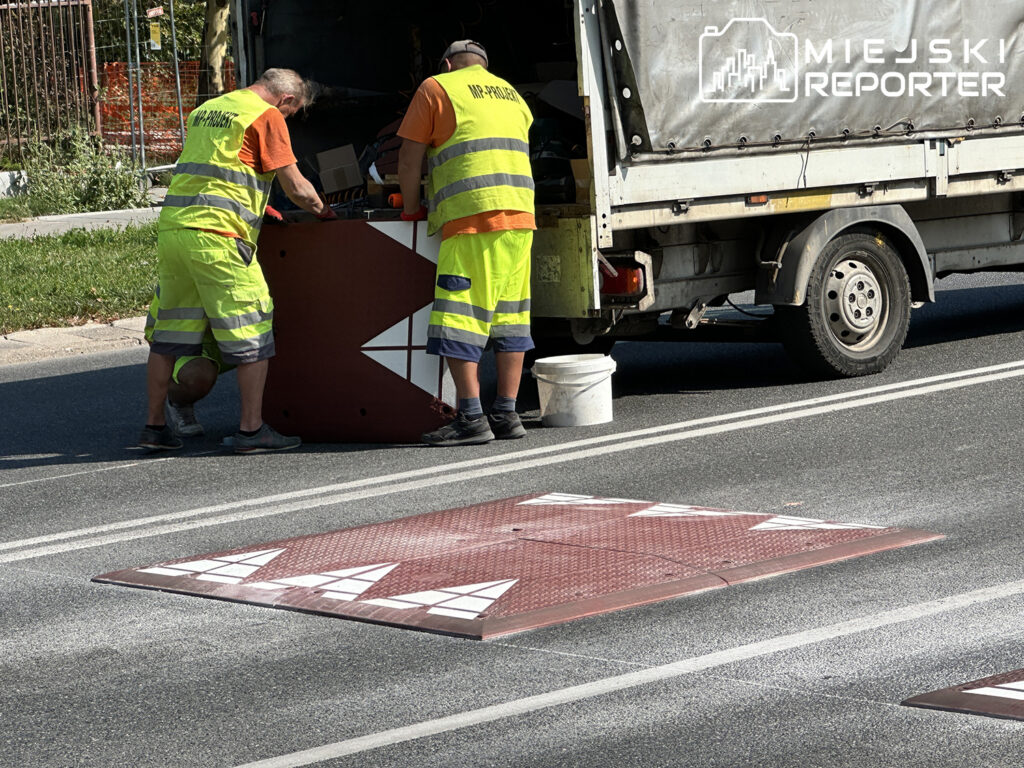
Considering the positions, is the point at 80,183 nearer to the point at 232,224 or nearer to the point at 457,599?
the point at 232,224

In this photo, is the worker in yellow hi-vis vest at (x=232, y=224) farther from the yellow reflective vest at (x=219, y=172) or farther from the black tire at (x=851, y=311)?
the black tire at (x=851, y=311)

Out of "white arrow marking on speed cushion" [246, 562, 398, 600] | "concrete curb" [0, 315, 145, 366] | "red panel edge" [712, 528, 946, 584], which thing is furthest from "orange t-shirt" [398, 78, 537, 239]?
"concrete curb" [0, 315, 145, 366]

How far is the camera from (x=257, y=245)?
8555mm

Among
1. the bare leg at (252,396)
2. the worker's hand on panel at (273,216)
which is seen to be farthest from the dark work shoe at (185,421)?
the worker's hand on panel at (273,216)

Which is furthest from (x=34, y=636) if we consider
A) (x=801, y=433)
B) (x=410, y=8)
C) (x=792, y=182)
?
(x=410, y=8)

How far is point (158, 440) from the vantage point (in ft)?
27.5

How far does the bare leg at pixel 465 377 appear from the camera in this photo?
8.20m

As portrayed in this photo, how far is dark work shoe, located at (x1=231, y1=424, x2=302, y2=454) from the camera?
8281mm

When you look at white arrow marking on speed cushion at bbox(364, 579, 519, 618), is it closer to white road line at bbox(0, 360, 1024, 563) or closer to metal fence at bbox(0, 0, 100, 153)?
white road line at bbox(0, 360, 1024, 563)

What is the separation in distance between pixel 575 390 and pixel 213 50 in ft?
52.6

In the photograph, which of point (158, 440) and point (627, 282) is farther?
point (627, 282)

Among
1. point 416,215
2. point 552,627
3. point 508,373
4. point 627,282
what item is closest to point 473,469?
point 508,373

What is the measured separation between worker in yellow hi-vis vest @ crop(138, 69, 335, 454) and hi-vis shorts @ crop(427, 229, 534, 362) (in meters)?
0.68

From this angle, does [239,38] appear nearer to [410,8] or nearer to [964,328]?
[410,8]
